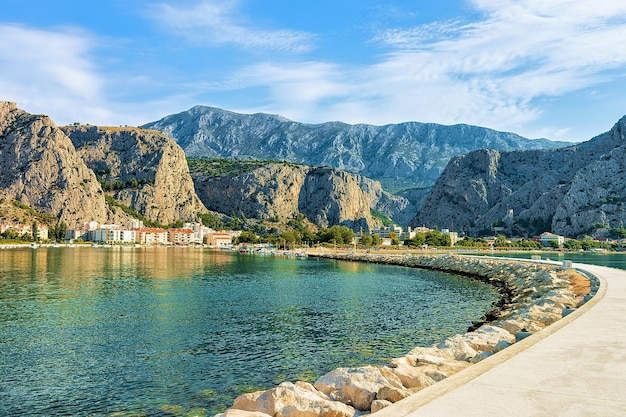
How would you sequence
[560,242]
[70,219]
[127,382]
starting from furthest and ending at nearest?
[70,219] → [560,242] → [127,382]

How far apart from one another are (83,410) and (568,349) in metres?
13.2

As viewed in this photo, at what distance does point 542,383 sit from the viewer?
8852 mm

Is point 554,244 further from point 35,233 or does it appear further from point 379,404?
point 379,404

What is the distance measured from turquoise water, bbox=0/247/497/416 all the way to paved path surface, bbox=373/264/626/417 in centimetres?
745

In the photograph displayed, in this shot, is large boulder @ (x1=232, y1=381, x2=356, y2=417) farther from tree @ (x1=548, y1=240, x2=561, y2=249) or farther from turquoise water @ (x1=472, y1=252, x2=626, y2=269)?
tree @ (x1=548, y1=240, x2=561, y2=249)

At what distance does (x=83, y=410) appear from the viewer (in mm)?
13695

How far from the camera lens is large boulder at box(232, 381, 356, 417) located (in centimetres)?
907

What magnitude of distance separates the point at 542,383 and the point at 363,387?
3.56 metres

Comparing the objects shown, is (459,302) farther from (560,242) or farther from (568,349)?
(560,242)

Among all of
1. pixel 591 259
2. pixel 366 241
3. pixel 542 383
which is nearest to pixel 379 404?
pixel 542 383

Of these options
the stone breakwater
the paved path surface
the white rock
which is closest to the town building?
the stone breakwater

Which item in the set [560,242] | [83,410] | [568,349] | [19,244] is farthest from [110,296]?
[560,242]

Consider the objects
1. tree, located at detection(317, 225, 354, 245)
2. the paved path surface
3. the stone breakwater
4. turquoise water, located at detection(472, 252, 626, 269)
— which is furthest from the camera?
tree, located at detection(317, 225, 354, 245)

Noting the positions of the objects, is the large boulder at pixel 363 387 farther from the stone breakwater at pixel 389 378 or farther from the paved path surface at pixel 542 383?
the paved path surface at pixel 542 383
